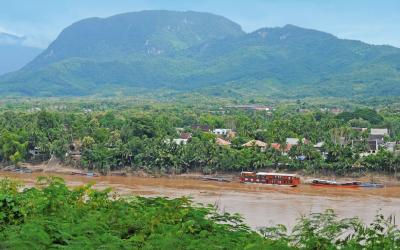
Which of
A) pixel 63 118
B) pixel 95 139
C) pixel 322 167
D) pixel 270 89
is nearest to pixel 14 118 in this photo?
pixel 63 118

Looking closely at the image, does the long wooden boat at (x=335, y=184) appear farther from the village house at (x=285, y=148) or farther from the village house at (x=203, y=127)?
the village house at (x=203, y=127)

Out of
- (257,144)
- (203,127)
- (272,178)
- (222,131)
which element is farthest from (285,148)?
(203,127)

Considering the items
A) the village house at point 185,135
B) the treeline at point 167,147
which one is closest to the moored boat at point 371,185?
the treeline at point 167,147

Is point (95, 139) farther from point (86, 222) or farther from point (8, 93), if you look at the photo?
point (8, 93)

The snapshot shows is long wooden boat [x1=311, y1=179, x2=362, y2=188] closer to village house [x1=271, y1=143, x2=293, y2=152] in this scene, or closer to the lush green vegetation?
village house [x1=271, y1=143, x2=293, y2=152]

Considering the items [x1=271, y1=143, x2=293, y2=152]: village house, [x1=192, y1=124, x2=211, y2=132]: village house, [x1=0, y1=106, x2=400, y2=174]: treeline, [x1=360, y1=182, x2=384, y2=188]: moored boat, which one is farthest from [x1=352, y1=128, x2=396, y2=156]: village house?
[x1=192, y1=124, x2=211, y2=132]: village house
